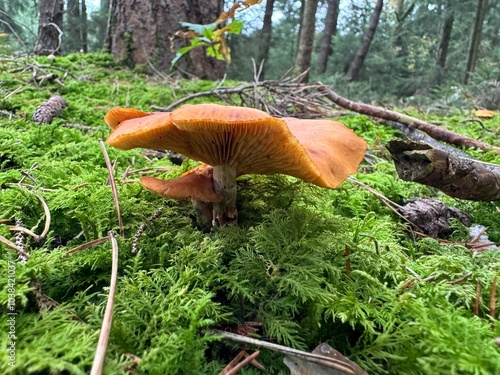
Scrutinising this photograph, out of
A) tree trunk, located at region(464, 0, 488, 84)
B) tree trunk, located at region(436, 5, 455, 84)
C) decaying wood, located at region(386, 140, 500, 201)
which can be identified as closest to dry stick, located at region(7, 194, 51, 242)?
decaying wood, located at region(386, 140, 500, 201)

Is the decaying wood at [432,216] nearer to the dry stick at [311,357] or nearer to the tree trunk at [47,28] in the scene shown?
the dry stick at [311,357]

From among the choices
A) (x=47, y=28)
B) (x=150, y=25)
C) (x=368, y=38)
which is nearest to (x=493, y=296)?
(x=150, y=25)

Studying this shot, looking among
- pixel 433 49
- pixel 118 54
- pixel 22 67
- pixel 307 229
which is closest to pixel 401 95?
pixel 433 49

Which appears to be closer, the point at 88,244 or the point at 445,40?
the point at 88,244

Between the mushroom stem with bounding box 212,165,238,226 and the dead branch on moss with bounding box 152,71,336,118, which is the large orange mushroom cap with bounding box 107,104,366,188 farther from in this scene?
the dead branch on moss with bounding box 152,71,336,118

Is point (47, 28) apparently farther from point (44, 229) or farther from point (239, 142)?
point (239, 142)

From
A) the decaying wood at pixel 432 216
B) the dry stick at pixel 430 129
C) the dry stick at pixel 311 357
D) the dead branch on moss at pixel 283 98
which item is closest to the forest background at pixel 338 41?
the dead branch on moss at pixel 283 98
